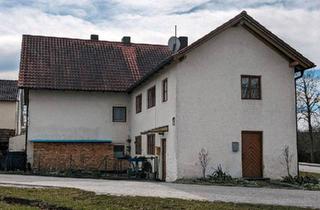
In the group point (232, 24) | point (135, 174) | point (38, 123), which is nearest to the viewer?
point (232, 24)

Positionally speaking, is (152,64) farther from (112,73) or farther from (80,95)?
(80,95)

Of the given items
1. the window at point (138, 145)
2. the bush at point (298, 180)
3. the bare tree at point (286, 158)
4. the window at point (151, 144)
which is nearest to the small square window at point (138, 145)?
the window at point (138, 145)

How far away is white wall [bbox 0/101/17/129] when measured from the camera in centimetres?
5222

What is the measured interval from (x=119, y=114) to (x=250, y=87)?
10889 millimetres

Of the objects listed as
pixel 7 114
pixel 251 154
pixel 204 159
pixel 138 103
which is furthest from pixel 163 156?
pixel 7 114

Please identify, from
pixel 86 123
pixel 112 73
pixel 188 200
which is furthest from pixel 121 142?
pixel 188 200

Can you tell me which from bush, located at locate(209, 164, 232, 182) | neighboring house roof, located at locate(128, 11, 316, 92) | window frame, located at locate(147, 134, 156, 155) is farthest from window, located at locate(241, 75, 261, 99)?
window frame, located at locate(147, 134, 156, 155)

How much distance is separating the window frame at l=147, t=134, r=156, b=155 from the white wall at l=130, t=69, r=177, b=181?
0.47m

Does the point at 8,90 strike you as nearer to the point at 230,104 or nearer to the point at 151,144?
the point at 151,144

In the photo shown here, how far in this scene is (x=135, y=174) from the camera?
25016 mm

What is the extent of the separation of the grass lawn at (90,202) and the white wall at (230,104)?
308 inches

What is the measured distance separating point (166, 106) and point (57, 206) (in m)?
11.7

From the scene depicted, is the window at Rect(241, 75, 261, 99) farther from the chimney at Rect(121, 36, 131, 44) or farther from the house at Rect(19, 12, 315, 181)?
the chimney at Rect(121, 36, 131, 44)

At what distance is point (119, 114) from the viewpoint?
31.0m
